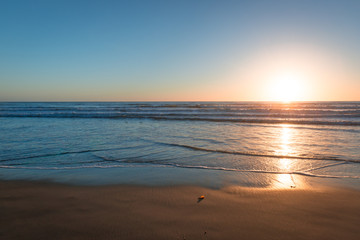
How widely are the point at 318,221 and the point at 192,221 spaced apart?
1497mm

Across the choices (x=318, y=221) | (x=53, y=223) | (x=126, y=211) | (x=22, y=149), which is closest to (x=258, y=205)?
(x=318, y=221)

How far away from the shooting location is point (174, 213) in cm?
280

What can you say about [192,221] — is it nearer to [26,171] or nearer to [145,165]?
[145,165]

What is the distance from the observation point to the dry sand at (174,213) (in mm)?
2373

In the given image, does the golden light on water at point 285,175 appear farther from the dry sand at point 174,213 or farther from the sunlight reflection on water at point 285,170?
the dry sand at point 174,213

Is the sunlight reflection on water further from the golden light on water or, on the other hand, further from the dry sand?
the dry sand

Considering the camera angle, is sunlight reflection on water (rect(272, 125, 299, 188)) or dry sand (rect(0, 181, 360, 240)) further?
sunlight reflection on water (rect(272, 125, 299, 188))

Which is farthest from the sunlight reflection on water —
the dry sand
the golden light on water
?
the dry sand

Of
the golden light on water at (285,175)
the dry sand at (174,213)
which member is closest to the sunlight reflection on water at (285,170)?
the golden light on water at (285,175)

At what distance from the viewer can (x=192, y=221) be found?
8.50ft

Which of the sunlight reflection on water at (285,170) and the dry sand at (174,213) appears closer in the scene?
the dry sand at (174,213)

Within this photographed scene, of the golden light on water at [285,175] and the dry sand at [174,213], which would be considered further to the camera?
the golden light on water at [285,175]

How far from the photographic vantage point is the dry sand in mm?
2373

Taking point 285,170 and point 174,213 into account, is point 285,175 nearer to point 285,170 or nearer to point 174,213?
point 285,170
